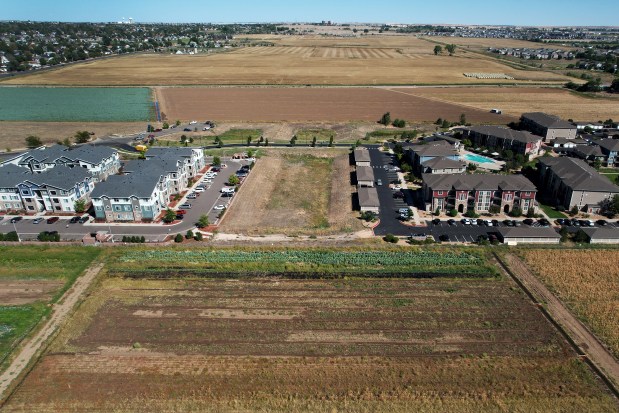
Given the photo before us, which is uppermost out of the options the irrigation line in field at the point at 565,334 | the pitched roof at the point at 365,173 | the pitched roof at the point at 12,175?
the pitched roof at the point at 12,175

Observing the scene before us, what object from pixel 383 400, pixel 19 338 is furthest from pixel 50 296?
pixel 383 400

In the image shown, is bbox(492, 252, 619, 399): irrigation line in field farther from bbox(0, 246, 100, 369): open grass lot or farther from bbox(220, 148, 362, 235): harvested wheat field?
bbox(0, 246, 100, 369): open grass lot

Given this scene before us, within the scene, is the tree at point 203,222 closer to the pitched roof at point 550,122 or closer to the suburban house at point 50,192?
the suburban house at point 50,192

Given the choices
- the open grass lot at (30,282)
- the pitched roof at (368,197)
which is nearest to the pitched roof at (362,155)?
the pitched roof at (368,197)

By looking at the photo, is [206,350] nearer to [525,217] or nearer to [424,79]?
[525,217]

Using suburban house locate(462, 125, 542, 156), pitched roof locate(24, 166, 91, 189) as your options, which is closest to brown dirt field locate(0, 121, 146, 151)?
pitched roof locate(24, 166, 91, 189)
